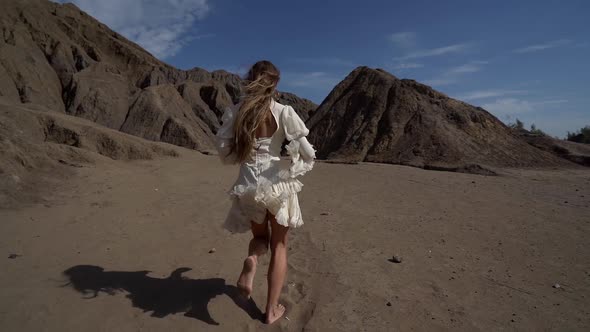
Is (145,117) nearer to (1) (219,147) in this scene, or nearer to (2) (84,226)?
(2) (84,226)

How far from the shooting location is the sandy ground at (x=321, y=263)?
7.15ft

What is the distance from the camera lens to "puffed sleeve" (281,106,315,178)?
2.12 m

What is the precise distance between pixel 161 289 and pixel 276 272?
91 centimetres

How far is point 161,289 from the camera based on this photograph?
2541mm

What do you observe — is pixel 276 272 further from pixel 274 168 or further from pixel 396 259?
pixel 396 259

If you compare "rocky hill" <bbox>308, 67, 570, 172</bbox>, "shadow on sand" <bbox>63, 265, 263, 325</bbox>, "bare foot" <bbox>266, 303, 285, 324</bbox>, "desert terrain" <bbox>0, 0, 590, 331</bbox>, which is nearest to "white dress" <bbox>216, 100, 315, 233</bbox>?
"desert terrain" <bbox>0, 0, 590, 331</bbox>

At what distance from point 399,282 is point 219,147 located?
157cm

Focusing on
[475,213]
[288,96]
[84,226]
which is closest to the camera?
[84,226]

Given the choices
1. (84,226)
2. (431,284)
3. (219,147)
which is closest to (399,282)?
(431,284)

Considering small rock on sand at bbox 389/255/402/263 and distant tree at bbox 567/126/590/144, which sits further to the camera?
distant tree at bbox 567/126/590/144

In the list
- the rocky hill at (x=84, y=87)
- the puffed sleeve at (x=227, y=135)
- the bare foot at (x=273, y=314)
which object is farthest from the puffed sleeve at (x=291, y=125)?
the rocky hill at (x=84, y=87)

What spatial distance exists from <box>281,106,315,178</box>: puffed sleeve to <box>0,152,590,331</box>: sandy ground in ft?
2.95

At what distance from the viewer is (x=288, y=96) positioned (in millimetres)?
30844

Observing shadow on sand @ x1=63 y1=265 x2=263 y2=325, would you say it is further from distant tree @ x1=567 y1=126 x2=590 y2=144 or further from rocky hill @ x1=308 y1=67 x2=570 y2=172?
distant tree @ x1=567 y1=126 x2=590 y2=144
